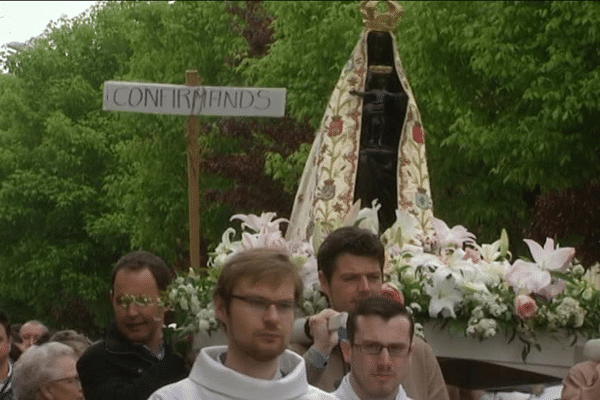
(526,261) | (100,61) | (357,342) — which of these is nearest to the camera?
(357,342)

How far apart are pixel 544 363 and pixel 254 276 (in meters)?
3.26

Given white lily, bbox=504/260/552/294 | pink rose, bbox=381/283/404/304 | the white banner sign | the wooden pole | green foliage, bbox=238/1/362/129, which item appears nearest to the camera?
pink rose, bbox=381/283/404/304

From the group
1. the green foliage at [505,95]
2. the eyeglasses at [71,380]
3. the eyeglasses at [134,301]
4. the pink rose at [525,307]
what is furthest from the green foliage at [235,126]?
the pink rose at [525,307]

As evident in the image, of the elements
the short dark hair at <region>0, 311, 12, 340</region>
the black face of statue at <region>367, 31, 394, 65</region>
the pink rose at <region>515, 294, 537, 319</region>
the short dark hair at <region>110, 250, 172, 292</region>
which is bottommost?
the short dark hair at <region>0, 311, 12, 340</region>

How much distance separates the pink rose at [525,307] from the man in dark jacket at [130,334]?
1.61 m

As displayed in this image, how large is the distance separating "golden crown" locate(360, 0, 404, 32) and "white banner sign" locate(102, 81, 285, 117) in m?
2.19

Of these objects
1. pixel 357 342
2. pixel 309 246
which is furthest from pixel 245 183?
pixel 357 342

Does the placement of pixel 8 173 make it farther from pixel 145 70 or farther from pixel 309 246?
pixel 309 246

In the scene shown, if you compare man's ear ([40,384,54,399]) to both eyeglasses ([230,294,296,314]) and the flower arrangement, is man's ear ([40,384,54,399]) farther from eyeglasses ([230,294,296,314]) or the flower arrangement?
eyeglasses ([230,294,296,314])

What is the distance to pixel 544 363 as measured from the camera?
8.27 m

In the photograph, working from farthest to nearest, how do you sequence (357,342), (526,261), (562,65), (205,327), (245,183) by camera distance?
(245,183) → (562,65) → (526,261) → (205,327) → (357,342)

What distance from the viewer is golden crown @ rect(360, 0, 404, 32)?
1137 centimetres

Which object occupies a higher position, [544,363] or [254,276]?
[254,276]

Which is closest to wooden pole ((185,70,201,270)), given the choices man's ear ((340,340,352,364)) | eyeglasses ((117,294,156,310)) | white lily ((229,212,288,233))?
white lily ((229,212,288,233))
